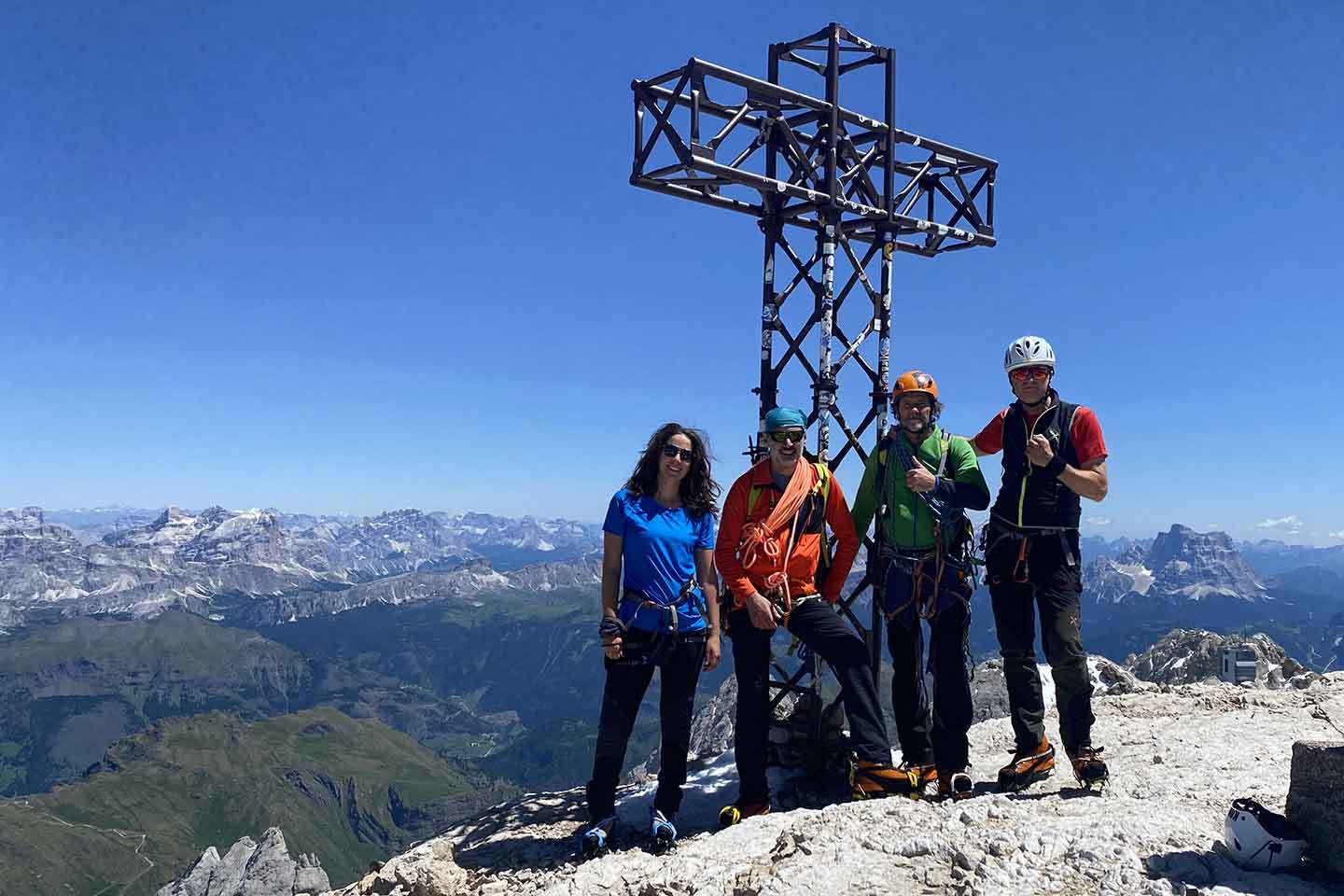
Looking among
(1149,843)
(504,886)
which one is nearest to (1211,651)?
(1149,843)

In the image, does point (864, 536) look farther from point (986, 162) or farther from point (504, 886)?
point (986, 162)

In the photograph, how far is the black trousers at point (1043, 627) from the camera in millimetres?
8094

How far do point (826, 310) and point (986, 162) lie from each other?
492 cm

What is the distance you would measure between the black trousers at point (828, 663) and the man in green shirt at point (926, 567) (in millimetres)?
556

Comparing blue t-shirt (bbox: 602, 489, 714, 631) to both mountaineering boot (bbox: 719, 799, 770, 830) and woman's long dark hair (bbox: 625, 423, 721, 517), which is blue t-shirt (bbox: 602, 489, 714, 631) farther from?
mountaineering boot (bbox: 719, 799, 770, 830)

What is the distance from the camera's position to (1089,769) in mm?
7867

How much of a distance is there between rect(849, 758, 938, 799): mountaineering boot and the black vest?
9.21 feet

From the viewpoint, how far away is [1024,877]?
5.69 m

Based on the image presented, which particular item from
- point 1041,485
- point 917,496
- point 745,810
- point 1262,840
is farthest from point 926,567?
point 1262,840

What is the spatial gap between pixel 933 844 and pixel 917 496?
3542mm

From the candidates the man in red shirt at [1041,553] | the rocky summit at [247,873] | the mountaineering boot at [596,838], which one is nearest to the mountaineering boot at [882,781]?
the man in red shirt at [1041,553]

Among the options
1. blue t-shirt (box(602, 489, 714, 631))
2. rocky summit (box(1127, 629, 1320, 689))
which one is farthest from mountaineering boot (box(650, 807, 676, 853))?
rocky summit (box(1127, 629, 1320, 689))

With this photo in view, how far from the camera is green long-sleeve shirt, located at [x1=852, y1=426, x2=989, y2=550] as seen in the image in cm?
841

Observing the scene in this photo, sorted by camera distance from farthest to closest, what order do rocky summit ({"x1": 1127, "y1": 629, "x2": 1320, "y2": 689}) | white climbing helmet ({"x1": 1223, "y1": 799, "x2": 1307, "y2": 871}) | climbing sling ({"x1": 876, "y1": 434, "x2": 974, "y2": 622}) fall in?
rocky summit ({"x1": 1127, "y1": 629, "x2": 1320, "y2": 689}), climbing sling ({"x1": 876, "y1": 434, "x2": 974, "y2": 622}), white climbing helmet ({"x1": 1223, "y1": 799, "x2": 1307, "y2": 871})
